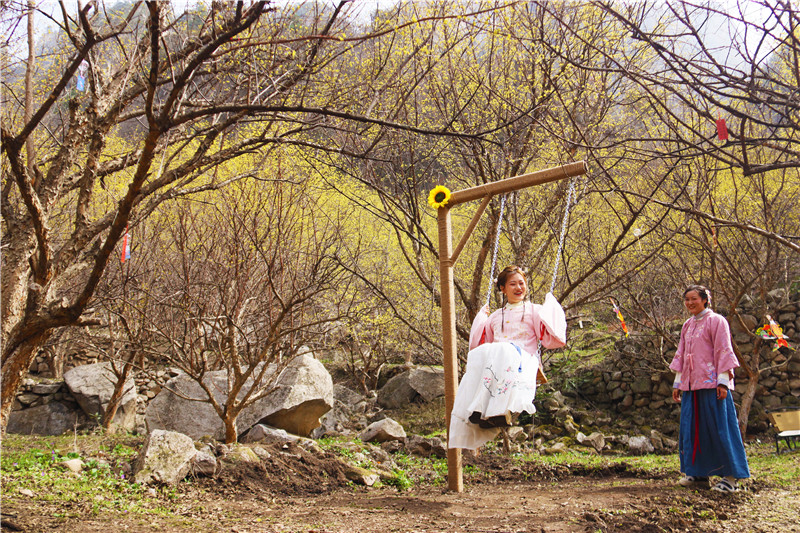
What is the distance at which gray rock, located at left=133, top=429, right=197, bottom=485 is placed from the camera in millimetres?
4879

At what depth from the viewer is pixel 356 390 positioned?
49.6 ft

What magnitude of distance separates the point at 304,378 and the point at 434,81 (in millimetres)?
4551

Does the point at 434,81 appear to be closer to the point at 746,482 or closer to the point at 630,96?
the point at 630,96

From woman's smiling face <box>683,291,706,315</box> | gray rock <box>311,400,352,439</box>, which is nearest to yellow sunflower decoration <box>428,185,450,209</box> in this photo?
woman's smiling face <box>683,291,706,315</box>

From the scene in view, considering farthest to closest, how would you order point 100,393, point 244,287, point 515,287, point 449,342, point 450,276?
point 100,393
point 244,287
point 450,276
point 449,342
point 515,287

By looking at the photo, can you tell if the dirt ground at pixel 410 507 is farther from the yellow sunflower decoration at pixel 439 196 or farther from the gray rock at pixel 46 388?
the gray rock at pixel 46 388

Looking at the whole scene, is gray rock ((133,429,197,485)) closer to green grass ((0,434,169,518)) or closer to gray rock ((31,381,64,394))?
green grass ((0,434,169,518))

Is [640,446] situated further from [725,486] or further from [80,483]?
[80,483]

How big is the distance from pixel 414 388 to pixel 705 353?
8.97 metres

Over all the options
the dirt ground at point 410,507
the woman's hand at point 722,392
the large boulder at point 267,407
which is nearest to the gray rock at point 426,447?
the large boulder at point 267,407

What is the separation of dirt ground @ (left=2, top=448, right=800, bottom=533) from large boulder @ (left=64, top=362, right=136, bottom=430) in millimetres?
5637

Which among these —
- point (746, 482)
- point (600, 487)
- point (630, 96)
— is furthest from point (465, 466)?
point (630, 96)

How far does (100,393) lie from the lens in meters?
10.5

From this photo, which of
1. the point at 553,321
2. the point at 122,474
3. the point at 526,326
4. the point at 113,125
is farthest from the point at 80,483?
the point at 553,321
